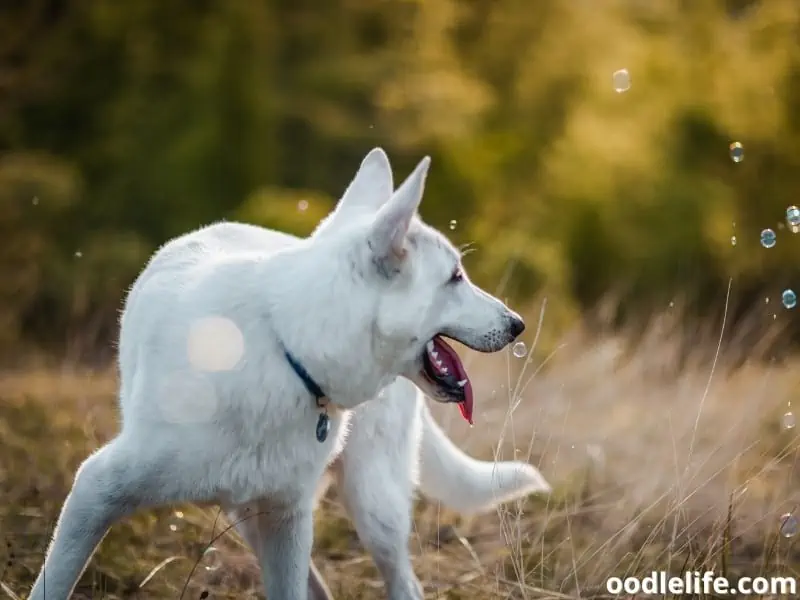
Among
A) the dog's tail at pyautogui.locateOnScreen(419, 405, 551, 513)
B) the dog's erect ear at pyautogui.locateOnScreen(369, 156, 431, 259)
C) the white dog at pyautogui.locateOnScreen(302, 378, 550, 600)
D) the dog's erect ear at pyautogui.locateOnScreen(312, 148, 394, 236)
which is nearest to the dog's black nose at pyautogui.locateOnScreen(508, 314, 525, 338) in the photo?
the dog's erect ear at pyautogui.locateOnScreen(369, 156, 431, 259)

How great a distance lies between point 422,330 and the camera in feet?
8.89

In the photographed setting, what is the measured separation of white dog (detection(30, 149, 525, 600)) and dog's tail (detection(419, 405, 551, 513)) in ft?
2.52

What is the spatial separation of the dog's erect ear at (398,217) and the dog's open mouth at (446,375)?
1.03 ft

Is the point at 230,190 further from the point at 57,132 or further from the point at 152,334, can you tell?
the point at 152,334

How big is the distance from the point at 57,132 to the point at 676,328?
774 cm

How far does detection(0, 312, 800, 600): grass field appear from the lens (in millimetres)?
3547

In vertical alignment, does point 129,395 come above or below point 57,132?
above

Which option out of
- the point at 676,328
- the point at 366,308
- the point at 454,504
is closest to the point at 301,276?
the point at 366,308

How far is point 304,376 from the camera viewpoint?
8.91ft

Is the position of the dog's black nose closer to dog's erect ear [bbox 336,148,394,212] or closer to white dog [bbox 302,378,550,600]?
dog's erect ear [bbox 336,148,394,212]

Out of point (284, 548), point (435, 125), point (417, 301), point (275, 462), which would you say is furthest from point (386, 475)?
point (435, 125)

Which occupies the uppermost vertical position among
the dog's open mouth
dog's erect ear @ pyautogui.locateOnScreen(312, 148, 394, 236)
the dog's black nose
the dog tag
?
dog's erect ear @ pyautogui.locateOnScreen(312, 148, 394, 236)

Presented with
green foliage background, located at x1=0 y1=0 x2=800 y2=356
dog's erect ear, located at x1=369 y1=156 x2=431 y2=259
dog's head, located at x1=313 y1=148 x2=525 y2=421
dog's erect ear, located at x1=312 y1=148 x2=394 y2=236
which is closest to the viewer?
dog's erect ear, located at x1=369 y1=156 x2=431 y2=259

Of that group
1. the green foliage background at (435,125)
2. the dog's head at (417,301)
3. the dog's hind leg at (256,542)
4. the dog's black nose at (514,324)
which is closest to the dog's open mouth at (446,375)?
the dog's head at (417,301)
